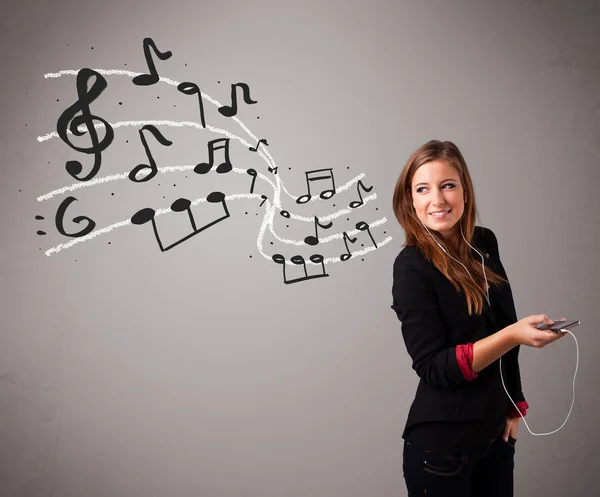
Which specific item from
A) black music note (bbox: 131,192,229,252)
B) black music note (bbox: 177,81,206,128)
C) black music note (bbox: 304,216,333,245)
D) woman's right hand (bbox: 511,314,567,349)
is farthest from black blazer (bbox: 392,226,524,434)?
black music note (bbox: 177,81,206,128)

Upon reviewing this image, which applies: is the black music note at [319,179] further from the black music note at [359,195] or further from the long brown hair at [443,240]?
the long brown hair at [443,240]

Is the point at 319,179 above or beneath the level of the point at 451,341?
above

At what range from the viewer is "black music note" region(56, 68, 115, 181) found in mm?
2275

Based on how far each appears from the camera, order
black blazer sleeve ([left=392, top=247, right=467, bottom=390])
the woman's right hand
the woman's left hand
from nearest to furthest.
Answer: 1. the woman's right hand
2. black blazer sleeve ([left=392, top=247, right=467, bottom=390])
3. the woman's left hand

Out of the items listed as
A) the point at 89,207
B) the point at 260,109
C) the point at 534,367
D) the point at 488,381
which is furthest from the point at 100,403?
the point at 534,367

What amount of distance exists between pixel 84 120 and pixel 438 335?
164 centimetres

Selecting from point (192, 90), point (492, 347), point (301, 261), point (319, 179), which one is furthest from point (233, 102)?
point (492, 347)

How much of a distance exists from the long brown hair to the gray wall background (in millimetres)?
940

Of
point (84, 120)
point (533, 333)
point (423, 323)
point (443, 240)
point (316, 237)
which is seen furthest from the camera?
point (316, 237)

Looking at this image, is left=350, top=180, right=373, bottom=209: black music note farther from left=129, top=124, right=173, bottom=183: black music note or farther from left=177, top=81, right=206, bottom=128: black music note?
left=129, top=124, right=173, bottom=183: black music note

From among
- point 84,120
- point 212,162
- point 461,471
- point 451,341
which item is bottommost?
point 461,471

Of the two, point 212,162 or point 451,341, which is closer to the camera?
point 451,341

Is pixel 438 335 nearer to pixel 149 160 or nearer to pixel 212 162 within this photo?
pixel 212 162

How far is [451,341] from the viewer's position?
1.34 metres
